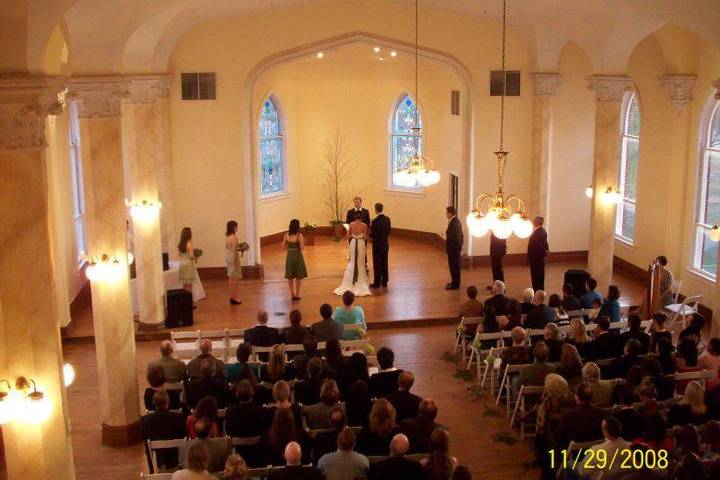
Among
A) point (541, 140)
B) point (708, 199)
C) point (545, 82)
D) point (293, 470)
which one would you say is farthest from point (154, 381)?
point (545, 82)

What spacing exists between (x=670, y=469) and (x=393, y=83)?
602 inches

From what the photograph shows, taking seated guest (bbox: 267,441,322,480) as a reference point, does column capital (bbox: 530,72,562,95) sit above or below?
above

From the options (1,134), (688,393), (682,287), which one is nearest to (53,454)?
(1,134)

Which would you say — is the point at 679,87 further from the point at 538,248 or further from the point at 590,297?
the point at 590,297

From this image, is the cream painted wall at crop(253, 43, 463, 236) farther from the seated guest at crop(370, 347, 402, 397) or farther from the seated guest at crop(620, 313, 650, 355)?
the seated guest at crop(370, 347, 402, 397)

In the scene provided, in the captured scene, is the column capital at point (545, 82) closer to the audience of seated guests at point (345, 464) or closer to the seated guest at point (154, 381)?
the seated guest at point (154, 381)

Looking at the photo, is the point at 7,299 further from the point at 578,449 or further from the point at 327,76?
the point at 327,76

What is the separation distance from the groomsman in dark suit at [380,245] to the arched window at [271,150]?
525 centimetres

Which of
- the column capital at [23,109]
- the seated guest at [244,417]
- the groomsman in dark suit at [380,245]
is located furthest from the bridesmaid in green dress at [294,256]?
the column capital at [23,109]

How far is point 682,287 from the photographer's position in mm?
15570

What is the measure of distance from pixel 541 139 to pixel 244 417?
11378 millimetres

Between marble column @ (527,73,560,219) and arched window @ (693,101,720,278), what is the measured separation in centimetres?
342

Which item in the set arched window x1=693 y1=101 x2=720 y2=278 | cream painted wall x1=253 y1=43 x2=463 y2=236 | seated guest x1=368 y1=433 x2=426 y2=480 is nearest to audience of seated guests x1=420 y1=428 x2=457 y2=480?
seated guest x1=368 y1=433 x2=426 y2=480

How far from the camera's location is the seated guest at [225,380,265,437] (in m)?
8.19
